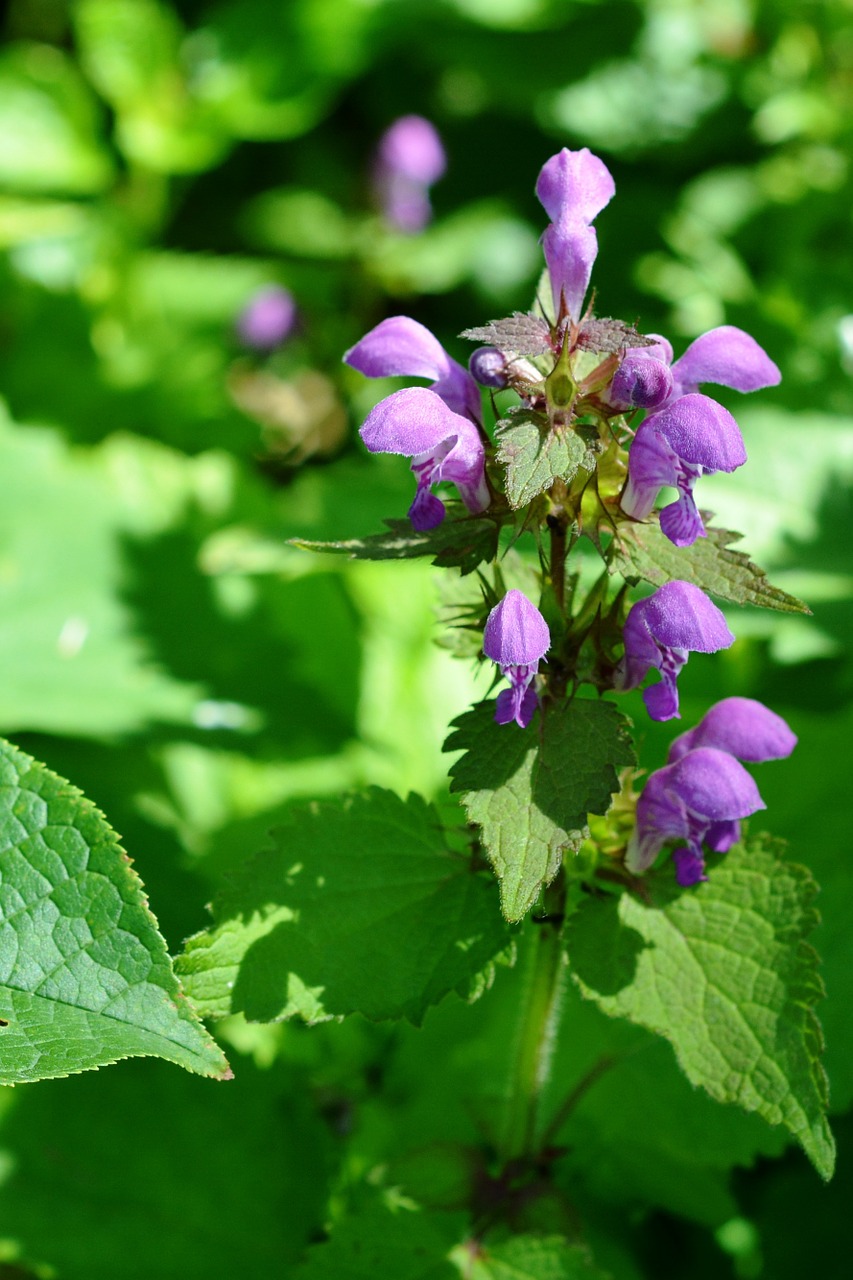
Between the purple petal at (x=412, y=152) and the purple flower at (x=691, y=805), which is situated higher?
the purple petal at (x=412, y=152)

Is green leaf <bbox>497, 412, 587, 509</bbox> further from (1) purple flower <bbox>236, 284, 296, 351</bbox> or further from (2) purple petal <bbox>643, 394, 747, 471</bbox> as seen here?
(1) purple flower <bbox>236, 284, 296, 351</bbox>

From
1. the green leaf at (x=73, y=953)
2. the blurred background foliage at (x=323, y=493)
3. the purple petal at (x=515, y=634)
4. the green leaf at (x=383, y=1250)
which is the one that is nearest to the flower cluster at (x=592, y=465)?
the purple petal at (x=515, y=634)

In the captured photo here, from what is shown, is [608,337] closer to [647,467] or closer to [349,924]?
[647,467]

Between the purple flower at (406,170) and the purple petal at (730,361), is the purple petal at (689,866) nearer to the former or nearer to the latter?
the purple petal at (730,361)

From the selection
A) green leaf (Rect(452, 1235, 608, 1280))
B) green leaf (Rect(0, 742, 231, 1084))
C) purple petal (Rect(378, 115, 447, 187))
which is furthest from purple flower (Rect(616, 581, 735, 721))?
purple petal (Rect(378, 115, 447, 187))

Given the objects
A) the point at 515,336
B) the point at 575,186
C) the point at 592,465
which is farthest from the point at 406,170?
the point at 592,465

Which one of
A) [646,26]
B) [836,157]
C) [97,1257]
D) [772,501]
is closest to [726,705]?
[97,1257]

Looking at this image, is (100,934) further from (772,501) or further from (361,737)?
(772,501)
